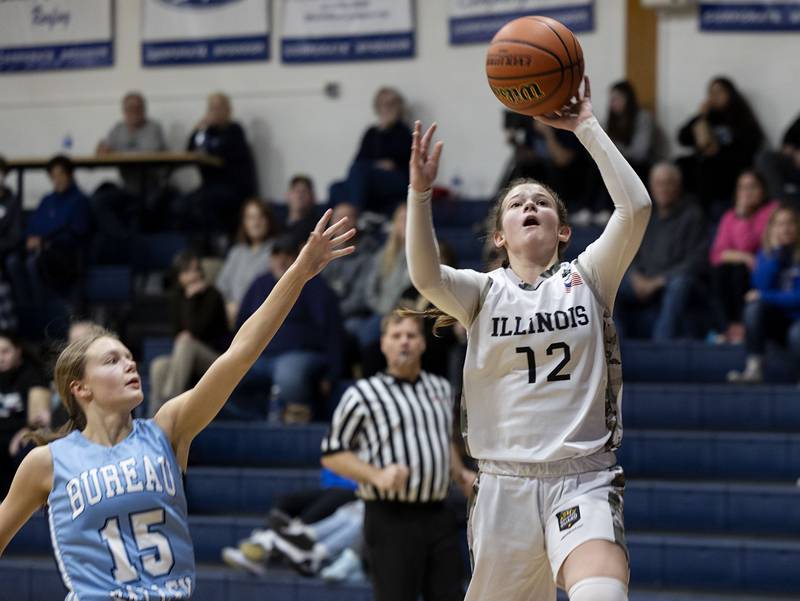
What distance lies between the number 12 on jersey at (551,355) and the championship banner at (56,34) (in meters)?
10.1

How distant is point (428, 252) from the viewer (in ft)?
13.0

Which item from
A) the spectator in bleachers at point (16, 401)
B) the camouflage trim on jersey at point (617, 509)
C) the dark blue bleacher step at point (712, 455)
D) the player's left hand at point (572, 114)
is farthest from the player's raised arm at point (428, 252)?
the spectator in bleachers at point (16, 401)

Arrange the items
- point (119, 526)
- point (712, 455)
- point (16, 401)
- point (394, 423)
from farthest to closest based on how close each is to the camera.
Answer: point (16, 401), point (712, 455), point (394, 423), point (119, 526)

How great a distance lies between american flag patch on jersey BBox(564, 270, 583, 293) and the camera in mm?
4121

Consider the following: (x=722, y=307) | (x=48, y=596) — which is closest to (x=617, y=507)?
(x=48, y=596)

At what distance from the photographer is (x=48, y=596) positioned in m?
7.79

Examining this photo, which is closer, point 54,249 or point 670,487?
point 670,487

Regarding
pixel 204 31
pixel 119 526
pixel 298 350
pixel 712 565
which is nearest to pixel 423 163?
pixel 119 526

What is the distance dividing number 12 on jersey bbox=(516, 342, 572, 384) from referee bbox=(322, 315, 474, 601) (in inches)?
69.7

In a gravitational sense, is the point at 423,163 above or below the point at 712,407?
above

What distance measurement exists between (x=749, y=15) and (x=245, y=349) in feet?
27.0

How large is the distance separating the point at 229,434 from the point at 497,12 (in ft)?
16.0

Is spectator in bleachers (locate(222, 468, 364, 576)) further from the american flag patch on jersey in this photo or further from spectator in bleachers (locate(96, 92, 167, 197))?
spectator in bleachers (locate(96, 92, 167, 197))

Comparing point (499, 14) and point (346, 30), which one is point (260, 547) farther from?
point (346, 30)
